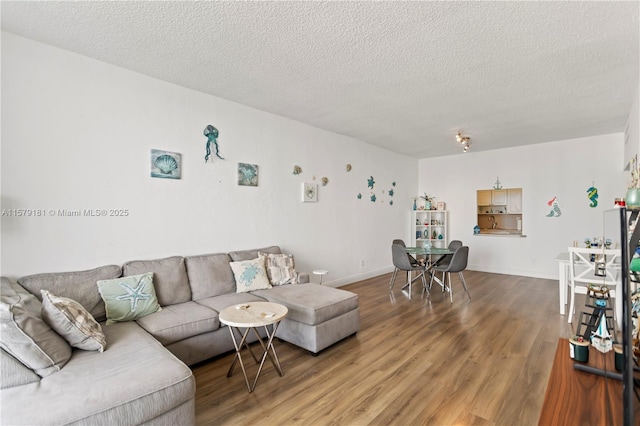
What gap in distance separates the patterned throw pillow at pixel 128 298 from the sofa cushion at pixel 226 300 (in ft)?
1.40

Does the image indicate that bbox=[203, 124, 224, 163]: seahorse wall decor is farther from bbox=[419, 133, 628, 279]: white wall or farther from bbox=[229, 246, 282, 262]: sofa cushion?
bbox=[419, 133, 628, 279]: white wall

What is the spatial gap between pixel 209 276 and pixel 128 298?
786mm

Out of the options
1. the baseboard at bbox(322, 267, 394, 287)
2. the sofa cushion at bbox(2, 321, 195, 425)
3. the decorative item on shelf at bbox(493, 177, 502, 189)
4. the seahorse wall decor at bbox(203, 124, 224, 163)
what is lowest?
the baseboard at bbox(322, 267, 394, 287)

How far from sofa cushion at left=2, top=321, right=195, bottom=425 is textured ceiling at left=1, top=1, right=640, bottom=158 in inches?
88.0

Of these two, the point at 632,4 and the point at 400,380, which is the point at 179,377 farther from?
the point at 632,4

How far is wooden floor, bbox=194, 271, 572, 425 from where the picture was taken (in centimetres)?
201

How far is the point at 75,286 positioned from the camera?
2.46 metres

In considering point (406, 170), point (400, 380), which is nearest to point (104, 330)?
point (400, 380)

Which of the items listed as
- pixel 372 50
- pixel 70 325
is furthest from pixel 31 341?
pixel 372 50

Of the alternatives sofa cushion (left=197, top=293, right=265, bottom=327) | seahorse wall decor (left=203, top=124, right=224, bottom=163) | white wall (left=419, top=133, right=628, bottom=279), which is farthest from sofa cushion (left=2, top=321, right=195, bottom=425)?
white wall (left=419, top=133, right=628, bottom=279)

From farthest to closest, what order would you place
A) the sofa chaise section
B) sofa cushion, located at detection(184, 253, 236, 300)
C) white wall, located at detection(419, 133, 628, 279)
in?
white wall, located at detection(419, 133, 628, 279) < sofa cushion, located at detection(184, 253, 236, 300) < the sofa chaise section

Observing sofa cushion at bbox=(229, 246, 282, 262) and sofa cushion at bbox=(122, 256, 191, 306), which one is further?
sofa cushion at bbox=(229, 246, 282, 262)

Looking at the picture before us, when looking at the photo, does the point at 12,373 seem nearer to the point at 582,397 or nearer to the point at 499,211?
the point at 582,397

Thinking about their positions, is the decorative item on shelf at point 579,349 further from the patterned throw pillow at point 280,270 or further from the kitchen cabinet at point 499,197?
the kitchen cabinet at point 499,197
